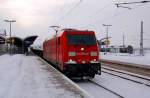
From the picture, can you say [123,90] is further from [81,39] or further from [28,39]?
[28,39]

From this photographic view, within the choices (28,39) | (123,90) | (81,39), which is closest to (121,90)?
(123,90)

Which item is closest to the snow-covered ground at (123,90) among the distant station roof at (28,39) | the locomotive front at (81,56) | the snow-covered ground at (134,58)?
the locomotive front at (81,56)

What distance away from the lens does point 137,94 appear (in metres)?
14.0

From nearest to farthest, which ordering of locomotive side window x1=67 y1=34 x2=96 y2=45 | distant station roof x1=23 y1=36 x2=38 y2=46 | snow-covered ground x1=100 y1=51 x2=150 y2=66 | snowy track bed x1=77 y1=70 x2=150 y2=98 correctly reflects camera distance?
snowy track bed x1=77 y1=70 x2=150 y2=98
locomotive side window x1=67 y1=34 x2=96 y2=45
snow-covered ground x1=100 y1=51 x2=150 y2=66
distant station roof x1=23 y1=36 x2=38 y2=46

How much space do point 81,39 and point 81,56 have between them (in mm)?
1138

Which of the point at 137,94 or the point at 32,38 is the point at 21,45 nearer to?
the point at 32,38

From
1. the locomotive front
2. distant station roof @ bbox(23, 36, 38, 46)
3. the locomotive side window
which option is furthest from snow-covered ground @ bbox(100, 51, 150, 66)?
distant station roof @ bbox(23, 36, 38, 46)

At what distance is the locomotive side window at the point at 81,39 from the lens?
19.3m

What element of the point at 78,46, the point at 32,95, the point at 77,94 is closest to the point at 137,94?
the point at 77,94

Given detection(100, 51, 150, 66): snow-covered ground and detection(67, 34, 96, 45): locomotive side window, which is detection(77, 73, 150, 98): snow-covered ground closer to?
detection(67, 34, 96, 45): locomotive side window

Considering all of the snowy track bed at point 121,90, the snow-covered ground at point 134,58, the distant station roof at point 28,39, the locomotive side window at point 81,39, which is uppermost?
the distant station roof at point 28,39

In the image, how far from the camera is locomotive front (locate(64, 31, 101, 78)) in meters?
18.6

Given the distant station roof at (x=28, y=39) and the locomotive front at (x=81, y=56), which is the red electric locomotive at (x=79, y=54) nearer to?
the locomotive front at (x=81, y=56)

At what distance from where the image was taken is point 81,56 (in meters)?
18.9
